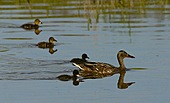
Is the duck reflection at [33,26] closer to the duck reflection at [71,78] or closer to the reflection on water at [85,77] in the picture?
the reflection on water at [85,77]

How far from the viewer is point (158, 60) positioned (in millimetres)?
16109

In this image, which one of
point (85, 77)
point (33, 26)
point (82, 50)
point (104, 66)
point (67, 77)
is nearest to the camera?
point (67, 77)

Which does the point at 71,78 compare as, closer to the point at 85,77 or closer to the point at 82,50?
the point at 85,77

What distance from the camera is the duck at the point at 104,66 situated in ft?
50.4

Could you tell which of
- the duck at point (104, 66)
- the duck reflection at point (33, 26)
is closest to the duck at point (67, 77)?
the duck at point (104, 66)

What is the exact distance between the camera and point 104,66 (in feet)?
50.3

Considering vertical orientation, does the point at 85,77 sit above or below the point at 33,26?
below

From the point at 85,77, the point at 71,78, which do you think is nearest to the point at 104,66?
the point at 85,77

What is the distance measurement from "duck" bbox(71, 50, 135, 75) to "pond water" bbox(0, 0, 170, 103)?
183 millimetres

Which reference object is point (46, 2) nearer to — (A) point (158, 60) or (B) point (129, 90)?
(A) point (158, 60)

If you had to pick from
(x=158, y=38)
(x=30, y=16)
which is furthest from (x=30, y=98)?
(x=30, y=16)

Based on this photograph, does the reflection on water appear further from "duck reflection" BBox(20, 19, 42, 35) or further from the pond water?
"duck reflection" BBox(20, 19, 42, 35)

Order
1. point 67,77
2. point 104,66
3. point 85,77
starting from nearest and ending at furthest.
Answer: point 67,77
point 85,77
point 104,66

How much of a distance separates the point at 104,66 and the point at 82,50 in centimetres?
254
